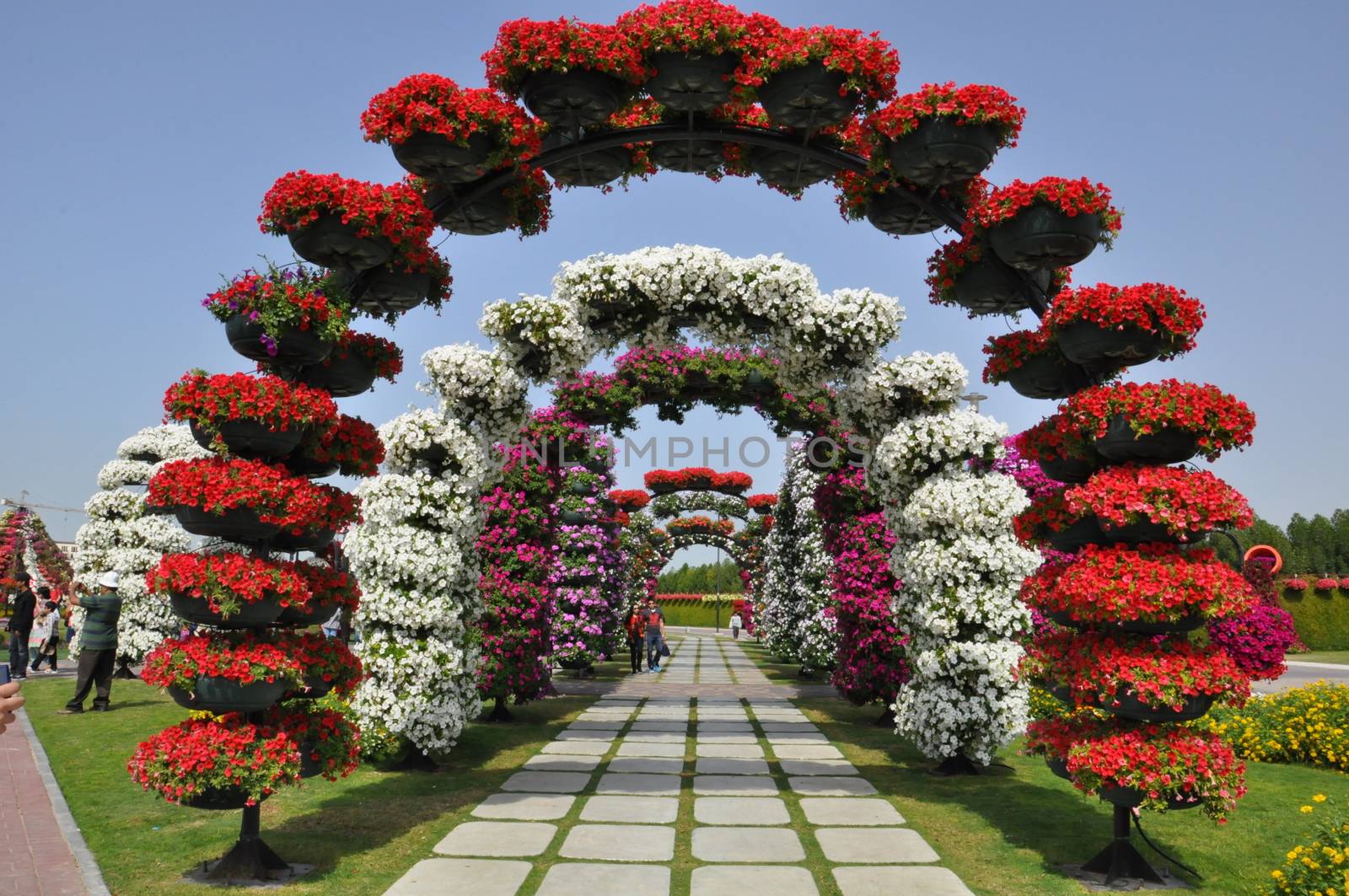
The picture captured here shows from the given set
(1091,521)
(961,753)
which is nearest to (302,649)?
(1091,521)

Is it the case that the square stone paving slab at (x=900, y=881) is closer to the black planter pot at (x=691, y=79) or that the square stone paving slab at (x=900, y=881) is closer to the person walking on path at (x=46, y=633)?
the black planter pot at (x=691, y=79)

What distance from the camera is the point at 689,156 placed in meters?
7.50

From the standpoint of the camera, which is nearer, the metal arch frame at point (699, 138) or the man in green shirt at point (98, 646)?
the metal arch frame at point (699, 138)

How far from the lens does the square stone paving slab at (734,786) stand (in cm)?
761

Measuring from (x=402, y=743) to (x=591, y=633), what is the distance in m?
8.07

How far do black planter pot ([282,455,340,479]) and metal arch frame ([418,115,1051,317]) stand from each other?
2187 mm

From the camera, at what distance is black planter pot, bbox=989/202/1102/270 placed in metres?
6.07

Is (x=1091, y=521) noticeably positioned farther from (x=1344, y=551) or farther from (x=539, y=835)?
(x=1344, y=551)

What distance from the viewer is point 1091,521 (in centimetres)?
563

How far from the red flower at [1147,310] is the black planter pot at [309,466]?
4891 mm

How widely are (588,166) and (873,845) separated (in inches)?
222

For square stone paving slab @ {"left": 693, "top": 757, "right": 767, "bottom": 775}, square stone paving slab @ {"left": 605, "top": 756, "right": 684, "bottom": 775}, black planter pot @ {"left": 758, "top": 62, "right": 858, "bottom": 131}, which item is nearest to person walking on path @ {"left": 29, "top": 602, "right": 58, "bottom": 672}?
square stone paving slab @ {"left": 605, "top": 756, "right": 684, "bottom": 775}

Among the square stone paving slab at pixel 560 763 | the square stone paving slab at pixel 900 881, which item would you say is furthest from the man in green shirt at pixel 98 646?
the square stone paving slab at pixel 900 881

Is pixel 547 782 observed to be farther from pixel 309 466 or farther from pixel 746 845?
pixel 309 466
